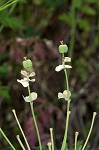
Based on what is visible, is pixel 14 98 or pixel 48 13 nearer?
pixel 14 98

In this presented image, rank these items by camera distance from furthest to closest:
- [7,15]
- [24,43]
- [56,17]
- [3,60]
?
[56,17] < [3,60] < [24,43] < [7,15]

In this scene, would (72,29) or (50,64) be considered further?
(50,64)

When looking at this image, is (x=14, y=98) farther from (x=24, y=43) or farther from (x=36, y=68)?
(x=24, y=43)

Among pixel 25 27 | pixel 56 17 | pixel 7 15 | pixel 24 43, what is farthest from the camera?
pixel 56 17

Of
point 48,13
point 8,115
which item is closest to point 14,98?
point 8,115

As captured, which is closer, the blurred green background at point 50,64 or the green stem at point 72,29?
the blurred green background at point 50,64

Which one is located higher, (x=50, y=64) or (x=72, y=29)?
(x=72, y=29)

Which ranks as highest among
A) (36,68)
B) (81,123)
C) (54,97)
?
(36,68)

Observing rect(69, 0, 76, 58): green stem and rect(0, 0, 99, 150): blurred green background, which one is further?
rect(69, 0, 76, 58): green stem
